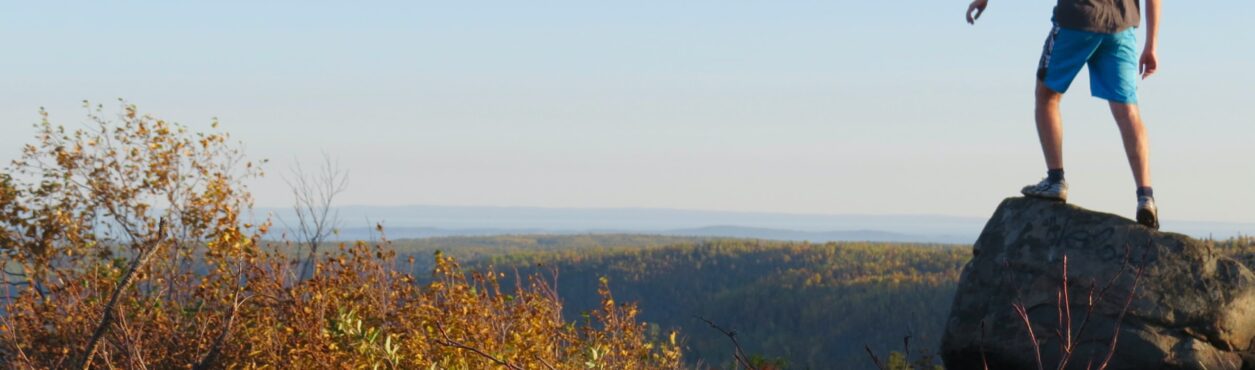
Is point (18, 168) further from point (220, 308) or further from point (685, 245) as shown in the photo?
point (685, 245)

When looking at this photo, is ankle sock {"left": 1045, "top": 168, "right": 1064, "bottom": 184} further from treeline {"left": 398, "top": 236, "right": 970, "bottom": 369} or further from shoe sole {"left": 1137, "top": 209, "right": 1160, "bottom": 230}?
treeline {"left": 398, "top": 236, "right": 970, "bottom": 369}

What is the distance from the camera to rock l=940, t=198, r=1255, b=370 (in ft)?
32.5

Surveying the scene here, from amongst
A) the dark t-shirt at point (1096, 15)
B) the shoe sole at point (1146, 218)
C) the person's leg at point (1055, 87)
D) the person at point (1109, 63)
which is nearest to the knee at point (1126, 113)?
the person at point (1109, 63)

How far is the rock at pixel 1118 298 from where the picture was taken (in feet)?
32.5

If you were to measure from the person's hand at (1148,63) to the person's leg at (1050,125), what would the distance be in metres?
0.65

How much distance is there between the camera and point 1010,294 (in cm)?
1037

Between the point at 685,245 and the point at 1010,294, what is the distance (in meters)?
96.9

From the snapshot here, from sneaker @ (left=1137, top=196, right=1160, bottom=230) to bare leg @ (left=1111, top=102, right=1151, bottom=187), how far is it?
16 centimetres

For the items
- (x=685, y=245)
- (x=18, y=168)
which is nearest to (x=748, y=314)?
(x=685, y=245)

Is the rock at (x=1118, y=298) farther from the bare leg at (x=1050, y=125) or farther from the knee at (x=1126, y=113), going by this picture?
the knee at (x=1126, y=113)

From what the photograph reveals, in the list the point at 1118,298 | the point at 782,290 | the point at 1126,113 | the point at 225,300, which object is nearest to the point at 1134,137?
the point at 1126,113

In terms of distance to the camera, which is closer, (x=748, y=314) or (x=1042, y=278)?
(x=1042, y=278)

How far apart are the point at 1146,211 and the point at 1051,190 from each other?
770 millimetres

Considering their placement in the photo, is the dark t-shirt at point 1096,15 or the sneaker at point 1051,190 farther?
the sneaker at point 1051,190
